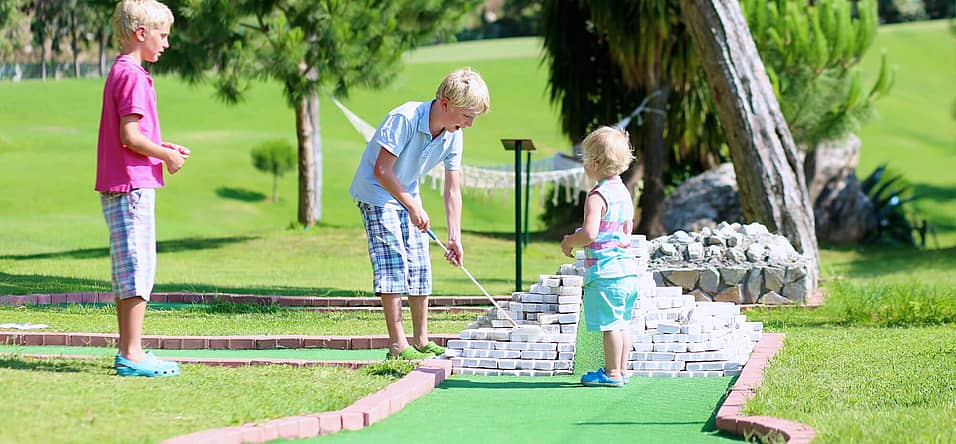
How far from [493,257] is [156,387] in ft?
31.1

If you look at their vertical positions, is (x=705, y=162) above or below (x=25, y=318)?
above

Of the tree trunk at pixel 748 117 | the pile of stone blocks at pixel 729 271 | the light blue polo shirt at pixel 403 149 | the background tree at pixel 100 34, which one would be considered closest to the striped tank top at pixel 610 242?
the light blue polo shirt at pixel 403 149

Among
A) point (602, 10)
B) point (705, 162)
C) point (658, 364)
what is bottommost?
point (658, 364)

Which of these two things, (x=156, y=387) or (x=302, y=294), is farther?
(x=302, y=294)

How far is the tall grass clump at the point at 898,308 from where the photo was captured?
7.43 m

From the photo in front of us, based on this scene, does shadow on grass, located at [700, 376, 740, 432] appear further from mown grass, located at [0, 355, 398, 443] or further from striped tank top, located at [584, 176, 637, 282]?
mown grass, located at [0, 355, 398, 443]

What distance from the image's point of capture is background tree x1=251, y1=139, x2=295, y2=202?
23.4 meters

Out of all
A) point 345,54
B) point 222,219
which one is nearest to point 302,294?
point 345,54

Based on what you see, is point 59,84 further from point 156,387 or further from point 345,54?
point 156,387

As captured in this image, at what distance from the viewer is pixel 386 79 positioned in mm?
14695

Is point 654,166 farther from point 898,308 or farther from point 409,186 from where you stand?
point 409,186

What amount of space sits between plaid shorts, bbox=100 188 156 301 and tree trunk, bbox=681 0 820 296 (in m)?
6.88

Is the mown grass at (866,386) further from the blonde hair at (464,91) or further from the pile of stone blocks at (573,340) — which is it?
the blonde hair at (464,91)

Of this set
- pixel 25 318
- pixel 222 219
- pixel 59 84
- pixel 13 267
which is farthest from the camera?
pixel 59 84
